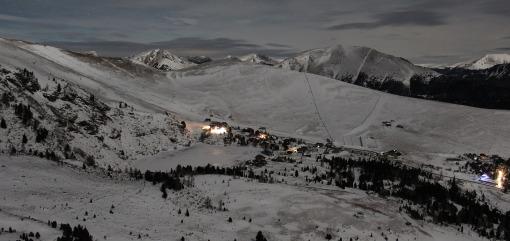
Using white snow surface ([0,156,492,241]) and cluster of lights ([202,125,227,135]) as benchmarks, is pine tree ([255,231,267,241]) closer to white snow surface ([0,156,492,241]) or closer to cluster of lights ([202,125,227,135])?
white snow surface ([0,156,492,241])

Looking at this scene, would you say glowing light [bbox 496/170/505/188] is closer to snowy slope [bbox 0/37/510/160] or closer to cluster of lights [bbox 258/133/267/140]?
snowy slope [bbox 0/37/510/160]

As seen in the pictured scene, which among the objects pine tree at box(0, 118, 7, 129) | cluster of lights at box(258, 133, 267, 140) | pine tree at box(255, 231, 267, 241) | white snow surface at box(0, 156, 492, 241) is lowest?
pine tree at box(255, 231, 267, 241)

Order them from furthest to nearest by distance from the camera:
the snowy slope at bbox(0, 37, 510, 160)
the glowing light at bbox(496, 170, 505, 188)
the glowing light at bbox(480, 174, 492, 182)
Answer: the snowy slope at bbox(0, 37, 510, 160) → the glowing light at bbox(480, 174, 492, 182) → the glowing light at bbox(496, 170, 505, 188)

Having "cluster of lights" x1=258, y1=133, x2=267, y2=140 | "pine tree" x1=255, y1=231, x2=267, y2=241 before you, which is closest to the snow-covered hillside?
"cluster of lights" x1=258, y1=133, x2=267, y2=140

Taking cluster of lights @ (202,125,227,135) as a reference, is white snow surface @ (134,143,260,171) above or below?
below

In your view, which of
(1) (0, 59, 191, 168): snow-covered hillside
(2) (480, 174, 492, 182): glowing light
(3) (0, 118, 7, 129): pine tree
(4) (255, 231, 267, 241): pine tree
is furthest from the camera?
(2) (480, 174, 492, 182): glowing light

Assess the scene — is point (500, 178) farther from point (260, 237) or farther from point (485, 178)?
point (260, 237)

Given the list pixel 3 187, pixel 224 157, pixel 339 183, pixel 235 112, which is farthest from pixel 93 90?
pixel 3 187

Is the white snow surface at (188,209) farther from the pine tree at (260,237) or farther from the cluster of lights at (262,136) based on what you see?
the cluster of lights at (262,136)

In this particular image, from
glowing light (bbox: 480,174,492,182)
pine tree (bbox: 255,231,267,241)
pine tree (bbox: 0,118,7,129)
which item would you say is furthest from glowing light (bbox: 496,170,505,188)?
pine tree (bbox: 0,118,7,129)

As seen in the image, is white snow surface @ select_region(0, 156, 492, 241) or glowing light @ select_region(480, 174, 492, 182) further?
glowing light @ select_region(480, 174, 492, 182)

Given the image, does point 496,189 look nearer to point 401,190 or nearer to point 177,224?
point 401,190
